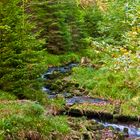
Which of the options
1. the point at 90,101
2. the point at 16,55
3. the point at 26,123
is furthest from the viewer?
the point at 90,101

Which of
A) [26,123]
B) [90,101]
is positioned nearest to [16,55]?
[90,101]

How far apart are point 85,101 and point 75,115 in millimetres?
2384

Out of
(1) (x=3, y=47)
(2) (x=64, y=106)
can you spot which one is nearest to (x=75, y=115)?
(2) (x=64, y=106)

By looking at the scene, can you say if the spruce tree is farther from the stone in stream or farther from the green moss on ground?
the green moss on ground

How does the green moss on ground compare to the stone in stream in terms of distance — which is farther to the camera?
the stone in stream

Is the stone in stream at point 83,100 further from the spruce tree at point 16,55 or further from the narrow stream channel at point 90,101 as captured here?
the spruce tree at point 16,55

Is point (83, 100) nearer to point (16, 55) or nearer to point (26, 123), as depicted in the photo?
point (16, 55)

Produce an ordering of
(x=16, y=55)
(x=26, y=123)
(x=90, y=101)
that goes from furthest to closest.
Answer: (x=90, y=101), (x=16, y=55), (x=26, y=123)

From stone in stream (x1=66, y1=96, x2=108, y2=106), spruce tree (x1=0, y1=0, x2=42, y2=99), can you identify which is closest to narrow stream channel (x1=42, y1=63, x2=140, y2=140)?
stone in stream (x1=66, y1=96, x2=108, y2=106)

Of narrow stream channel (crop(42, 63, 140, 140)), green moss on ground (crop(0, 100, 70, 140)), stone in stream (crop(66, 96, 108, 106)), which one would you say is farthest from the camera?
stone in stream (crop(66, 96, 108, 106))

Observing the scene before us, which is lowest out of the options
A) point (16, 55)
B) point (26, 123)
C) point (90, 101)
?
point (90, 101)

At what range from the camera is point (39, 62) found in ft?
60.8

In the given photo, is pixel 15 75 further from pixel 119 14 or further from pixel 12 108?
pixel 119 14

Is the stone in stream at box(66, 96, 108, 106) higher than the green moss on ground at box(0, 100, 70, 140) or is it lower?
lower
